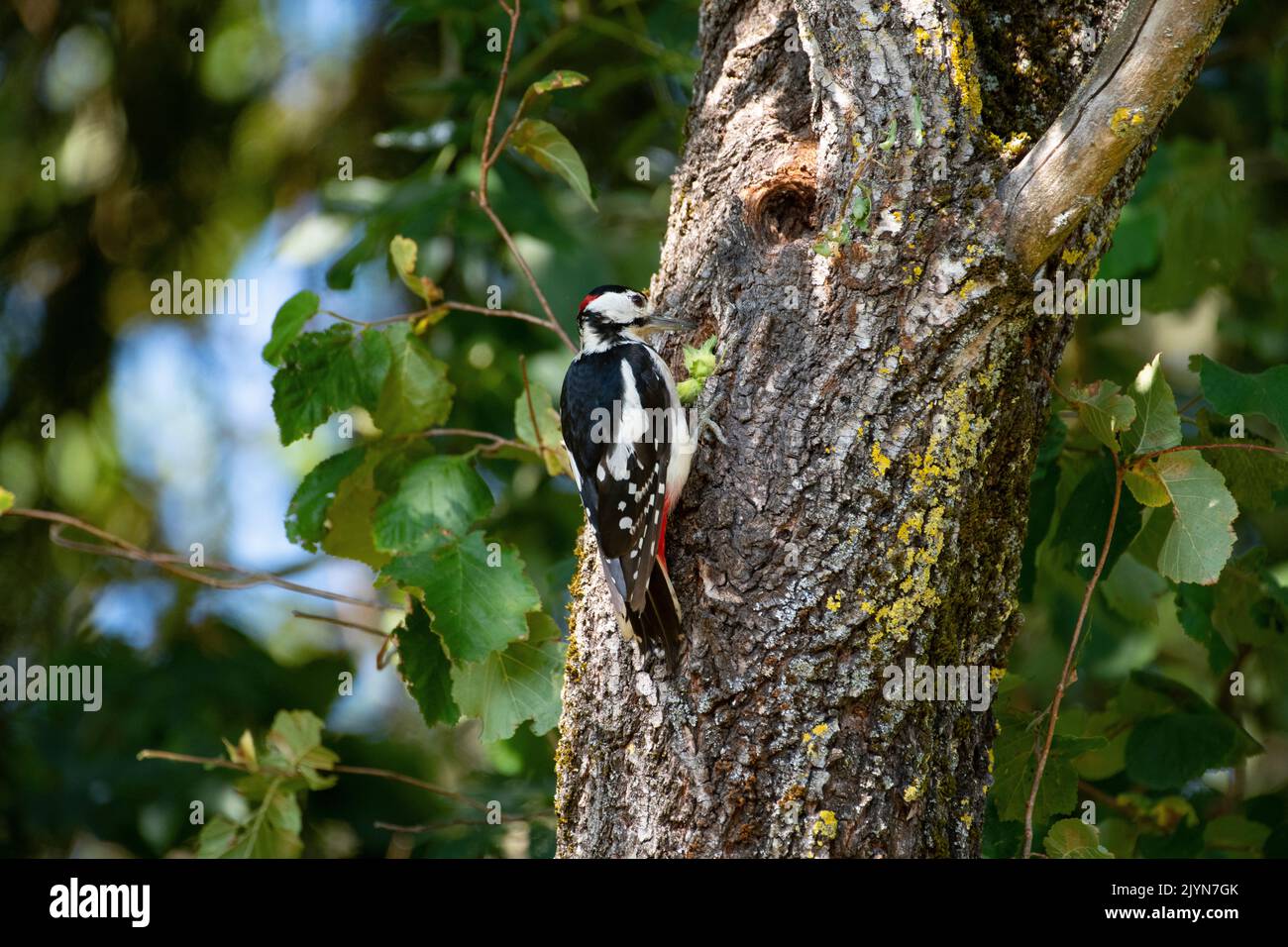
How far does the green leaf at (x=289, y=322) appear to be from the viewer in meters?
2.78

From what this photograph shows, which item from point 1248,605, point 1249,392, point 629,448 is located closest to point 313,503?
point 629,448

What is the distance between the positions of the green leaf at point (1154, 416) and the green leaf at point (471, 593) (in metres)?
1.28

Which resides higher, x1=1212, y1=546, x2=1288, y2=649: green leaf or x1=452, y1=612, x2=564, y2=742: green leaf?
x1=1212, y1=546, x2=1288, y2=649: green leaf

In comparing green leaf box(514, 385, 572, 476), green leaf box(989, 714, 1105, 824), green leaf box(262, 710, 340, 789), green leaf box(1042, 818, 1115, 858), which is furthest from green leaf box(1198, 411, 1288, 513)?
green leaf box(262, 710, 340, 789)

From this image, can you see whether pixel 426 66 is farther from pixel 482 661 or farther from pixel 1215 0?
pixel 1215 0

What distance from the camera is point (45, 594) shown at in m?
4.48

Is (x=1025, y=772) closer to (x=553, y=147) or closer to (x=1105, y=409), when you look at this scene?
(x=1105, y=409)

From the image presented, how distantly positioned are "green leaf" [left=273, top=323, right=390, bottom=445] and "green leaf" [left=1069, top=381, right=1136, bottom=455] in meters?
1.57

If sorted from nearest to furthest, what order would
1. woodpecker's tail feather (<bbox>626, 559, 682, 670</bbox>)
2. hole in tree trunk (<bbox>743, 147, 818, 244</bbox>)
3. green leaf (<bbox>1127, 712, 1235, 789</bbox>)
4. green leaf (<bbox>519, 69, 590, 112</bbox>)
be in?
woodpecker's tail feather (<bbox>626, 559, 682, 670</bbox>), hole in tree trunk (<bbox>743, 147, 818, 244</bbox>), green leaf (<bbox>519, 69, 590, 112</bbox>), green leaf (<bbox>1127, 712, 1235, 789</bbox>)

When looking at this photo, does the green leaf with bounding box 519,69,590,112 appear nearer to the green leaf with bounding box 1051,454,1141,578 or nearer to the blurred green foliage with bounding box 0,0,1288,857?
the blurred green foliage with bounding box 0,0,1288,857

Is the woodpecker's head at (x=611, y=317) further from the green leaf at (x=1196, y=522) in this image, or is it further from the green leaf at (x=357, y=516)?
the green leaf at (x=1196, y=522)

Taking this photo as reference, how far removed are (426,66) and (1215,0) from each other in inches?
143

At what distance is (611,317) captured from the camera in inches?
125

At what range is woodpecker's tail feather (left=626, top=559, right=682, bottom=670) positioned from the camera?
217cm
